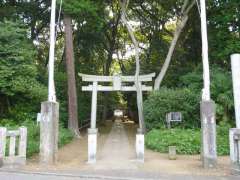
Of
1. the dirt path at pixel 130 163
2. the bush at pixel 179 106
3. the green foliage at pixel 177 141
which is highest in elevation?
the bush at pixel 179 106

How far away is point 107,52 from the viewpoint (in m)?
31.8

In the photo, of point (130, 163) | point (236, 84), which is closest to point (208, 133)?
point (236, 84)

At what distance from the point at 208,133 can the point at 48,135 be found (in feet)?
16.9

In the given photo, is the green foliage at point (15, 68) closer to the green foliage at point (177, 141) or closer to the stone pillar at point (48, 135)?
the stone pillar at point (48, 135)

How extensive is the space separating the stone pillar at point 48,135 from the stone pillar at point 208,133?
16.0 feet

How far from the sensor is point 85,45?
2741 centimetres

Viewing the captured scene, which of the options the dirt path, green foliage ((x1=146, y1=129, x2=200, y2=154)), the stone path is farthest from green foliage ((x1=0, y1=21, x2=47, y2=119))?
green foliage ((x1=146, y1=129, x2=200, y2=154))

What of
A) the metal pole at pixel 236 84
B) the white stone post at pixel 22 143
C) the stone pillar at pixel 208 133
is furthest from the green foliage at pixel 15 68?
the metal pole at pixel 236 84

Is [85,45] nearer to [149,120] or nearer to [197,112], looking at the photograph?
[149,120]

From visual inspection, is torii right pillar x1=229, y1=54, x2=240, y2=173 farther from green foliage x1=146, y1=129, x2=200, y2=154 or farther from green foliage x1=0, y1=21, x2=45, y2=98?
green foliage x1=0, y1=21, x2=45, y2=98

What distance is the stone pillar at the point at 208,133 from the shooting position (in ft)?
33.0

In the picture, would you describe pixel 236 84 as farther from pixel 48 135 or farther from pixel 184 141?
pixel 48 135

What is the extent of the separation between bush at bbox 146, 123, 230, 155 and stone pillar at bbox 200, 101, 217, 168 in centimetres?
279

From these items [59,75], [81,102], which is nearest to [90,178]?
[59,75]
